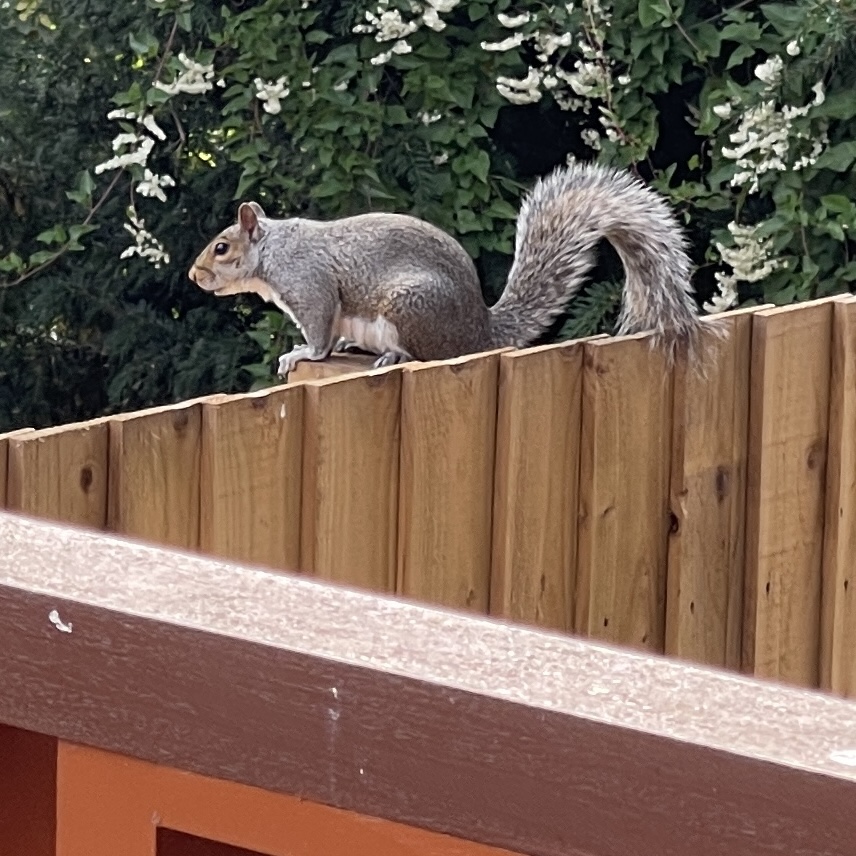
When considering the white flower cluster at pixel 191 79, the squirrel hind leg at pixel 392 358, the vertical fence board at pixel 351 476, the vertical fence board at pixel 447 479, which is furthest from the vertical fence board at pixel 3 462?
the white flower cluster at pixel 191 79

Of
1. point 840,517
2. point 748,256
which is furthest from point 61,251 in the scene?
point 840,517

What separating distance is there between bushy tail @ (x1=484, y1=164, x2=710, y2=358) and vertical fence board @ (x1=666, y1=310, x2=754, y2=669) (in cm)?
5

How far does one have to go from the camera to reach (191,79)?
4.27 m

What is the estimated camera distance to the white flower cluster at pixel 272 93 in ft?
13.6

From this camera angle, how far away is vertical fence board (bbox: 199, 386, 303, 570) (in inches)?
60.3

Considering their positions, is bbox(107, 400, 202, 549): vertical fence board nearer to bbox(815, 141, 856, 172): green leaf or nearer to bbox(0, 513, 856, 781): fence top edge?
bbox(0, 513, 856, 781): fence top edge

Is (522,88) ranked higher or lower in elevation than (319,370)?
higher

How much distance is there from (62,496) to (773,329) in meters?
0.86

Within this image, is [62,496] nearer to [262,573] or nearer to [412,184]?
[262,573]

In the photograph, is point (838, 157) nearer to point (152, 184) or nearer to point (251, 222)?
point (251, 222)

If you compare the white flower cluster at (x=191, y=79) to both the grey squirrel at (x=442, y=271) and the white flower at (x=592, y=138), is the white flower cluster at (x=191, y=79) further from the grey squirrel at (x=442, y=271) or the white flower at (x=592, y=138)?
Answer: the white flower at (x=592, y=138)

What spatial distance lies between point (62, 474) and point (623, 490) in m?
0.66

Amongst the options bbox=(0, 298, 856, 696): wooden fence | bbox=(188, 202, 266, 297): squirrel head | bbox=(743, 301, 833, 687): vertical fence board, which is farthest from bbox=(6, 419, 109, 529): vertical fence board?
bbox=(188, 202, 266, 297): squirrel head

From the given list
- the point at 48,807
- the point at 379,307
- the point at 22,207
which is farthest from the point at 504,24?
the point at 48,807
